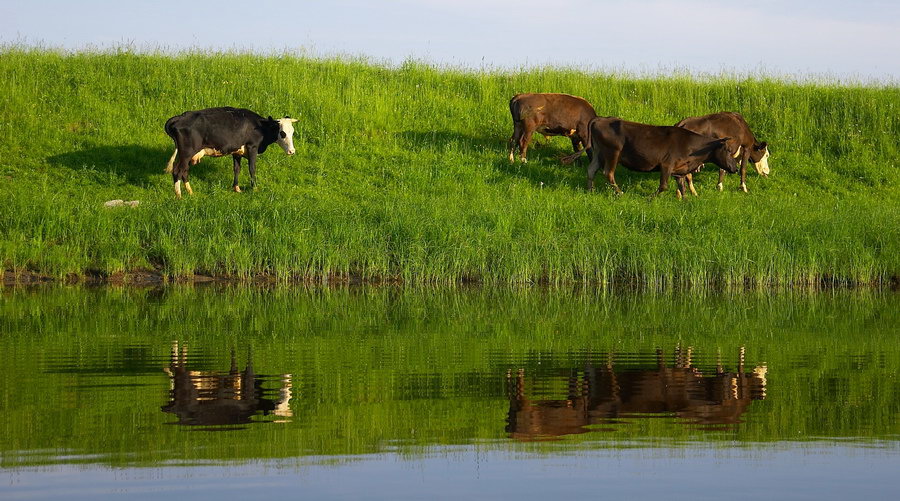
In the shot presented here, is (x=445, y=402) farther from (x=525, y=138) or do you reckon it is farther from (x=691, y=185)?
(x=525, y=138)

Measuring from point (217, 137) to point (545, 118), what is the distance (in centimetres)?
769

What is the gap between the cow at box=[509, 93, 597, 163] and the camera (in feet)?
87.2

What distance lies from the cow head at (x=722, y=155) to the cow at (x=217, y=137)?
30.6ft

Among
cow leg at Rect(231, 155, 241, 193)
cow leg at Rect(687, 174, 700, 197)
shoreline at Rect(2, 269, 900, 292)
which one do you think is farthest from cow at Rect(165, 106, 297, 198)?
cow leg at Rect(687, 174, 700, 197)

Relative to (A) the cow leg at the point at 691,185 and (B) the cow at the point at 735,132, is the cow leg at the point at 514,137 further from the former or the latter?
(A) the cow leg at the point at 691,185

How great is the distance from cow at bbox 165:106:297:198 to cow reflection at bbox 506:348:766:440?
13699 millimetres

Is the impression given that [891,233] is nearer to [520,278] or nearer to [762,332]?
[520,278]

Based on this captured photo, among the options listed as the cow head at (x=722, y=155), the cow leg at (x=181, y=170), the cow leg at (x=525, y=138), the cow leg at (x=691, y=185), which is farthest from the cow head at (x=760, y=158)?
the cow leg at (x=181, y=170)

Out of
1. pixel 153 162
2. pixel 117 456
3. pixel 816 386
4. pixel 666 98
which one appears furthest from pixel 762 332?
pixel 666 98

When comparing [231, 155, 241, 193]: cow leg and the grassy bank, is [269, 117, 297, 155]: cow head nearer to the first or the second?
the grassy bank

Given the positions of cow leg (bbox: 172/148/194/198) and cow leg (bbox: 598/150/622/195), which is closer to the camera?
cow leg (bbox: 172/148/194/198)

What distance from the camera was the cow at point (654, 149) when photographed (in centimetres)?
2444

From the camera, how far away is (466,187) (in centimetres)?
2505

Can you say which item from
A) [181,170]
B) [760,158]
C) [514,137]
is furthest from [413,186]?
[760,158]
